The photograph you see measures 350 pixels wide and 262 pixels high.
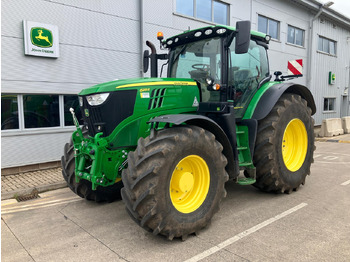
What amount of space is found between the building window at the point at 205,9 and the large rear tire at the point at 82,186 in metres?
6.65

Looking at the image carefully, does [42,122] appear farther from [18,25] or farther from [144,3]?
[144,3]

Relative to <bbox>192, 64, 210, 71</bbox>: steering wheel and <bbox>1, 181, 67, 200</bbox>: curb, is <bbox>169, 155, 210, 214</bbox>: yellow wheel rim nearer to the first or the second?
<bbox>192, 64, 210, 71</bbox>: steering wheel

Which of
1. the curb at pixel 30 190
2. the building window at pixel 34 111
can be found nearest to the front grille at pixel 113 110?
the curb at pixel 30 190

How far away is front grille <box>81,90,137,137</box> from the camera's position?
11.4 ft

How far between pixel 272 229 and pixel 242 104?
6.46ft

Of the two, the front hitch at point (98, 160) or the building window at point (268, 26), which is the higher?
the building window at point (268, 26)

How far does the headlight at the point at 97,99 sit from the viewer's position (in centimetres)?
349

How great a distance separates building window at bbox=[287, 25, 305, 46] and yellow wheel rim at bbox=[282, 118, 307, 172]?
402 inches

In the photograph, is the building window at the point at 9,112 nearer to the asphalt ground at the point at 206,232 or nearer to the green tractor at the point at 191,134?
the asphalt ground at the point at 206,232

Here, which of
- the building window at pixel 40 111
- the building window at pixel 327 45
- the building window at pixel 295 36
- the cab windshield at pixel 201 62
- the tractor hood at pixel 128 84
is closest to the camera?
the tractor hood at pixel 128 84

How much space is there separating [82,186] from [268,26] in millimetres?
11405

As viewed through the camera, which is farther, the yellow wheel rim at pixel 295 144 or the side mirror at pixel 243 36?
the yellow wheel rim at pixel 295 144

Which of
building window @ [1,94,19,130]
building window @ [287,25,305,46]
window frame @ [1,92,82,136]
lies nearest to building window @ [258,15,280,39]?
building window @ [287,25,305,46]

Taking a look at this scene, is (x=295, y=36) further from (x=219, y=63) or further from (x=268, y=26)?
(x=219, y=63)
